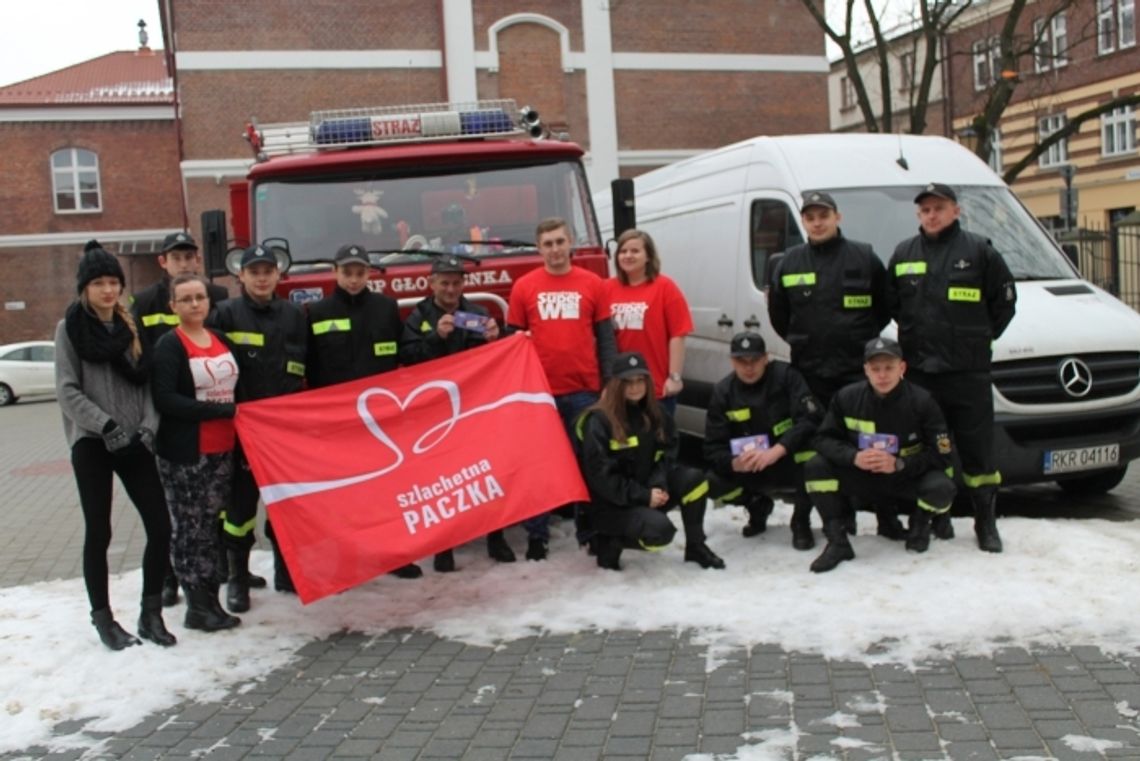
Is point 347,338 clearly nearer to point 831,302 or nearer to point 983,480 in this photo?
point 831,302

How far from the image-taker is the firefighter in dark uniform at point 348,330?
22.8ft

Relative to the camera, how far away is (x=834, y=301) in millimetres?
7156

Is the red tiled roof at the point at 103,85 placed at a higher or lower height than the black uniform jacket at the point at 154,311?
higher

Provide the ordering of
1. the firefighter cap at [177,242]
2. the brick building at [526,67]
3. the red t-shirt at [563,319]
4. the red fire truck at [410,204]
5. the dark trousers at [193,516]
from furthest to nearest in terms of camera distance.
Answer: the brick building at [526,67]
the red fire truck at [410,204]
the red t-shirt at [563,319]
the firefighter cap at [177,242]
the dark trousers at [193,516]

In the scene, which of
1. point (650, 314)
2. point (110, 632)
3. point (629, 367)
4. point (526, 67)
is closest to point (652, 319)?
point (650, 314)

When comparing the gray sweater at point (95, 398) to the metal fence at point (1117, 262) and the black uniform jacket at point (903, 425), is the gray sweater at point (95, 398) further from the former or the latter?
the metal fence at point (1117, 262)

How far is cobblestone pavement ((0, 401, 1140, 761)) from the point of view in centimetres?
446

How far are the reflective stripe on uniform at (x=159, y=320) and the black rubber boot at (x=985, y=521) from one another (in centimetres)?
472

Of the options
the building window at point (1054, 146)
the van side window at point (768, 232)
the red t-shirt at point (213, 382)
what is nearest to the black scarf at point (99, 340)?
the red t-shirt at point (213, 382)

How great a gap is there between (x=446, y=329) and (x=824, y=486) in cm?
240

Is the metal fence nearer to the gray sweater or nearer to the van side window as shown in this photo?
the van side window

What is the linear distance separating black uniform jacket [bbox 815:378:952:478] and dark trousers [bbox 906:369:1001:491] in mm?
143

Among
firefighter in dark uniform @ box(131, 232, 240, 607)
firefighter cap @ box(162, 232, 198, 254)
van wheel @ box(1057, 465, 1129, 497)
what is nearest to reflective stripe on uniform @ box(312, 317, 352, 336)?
firefighter in dark uniform @ box(131, 232, 240, 607)

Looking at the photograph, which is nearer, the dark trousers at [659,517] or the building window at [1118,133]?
the dark trousers at [659,517]
